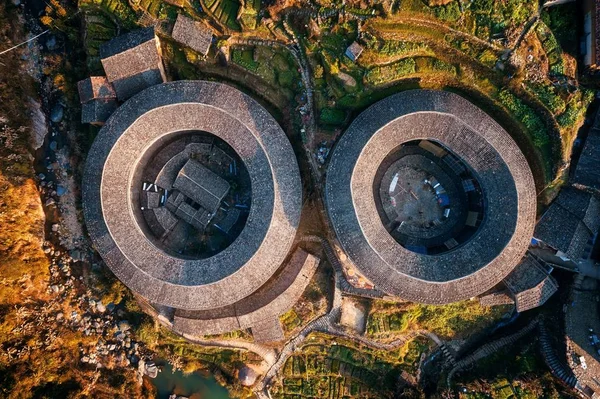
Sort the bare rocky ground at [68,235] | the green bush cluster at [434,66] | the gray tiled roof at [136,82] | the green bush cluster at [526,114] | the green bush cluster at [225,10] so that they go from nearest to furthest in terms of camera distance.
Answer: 1. the green bush cluster at [434,66]
2. the green bush cluster at [526,114]
3. the green bush cluster at [225,10]
4. the gray tiled roof at [136,82]
5. the bare rocky ground at [68,235]

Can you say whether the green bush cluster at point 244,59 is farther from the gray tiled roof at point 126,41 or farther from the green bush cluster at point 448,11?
the green bush cluster at point 448,11

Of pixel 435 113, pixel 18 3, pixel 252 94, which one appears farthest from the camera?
pixel 18 3

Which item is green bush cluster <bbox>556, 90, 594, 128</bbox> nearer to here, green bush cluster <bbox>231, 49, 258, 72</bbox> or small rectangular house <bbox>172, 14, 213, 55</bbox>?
green bush cluster <bbox>231, 49, 258, 72</bbox>

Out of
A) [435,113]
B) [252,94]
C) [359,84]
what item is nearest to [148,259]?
[252,94]

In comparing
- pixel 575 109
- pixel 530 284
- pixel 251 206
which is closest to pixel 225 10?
pixel 251 206

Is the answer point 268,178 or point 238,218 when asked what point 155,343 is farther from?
point 268,178

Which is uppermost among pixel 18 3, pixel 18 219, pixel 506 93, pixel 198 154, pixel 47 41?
pixel 18 3

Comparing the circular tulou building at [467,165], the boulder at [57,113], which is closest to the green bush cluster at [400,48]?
the circular tulou building at [467,165]
